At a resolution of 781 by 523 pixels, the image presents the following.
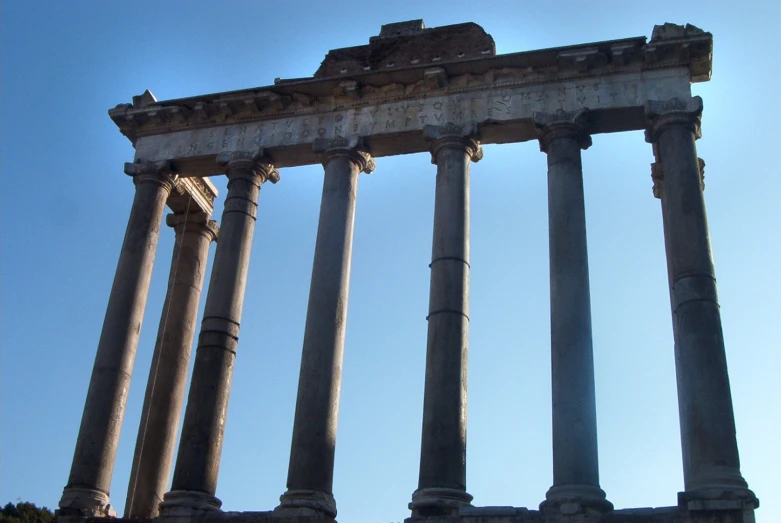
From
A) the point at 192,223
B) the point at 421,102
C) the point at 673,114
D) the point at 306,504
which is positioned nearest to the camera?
the point at 306,504

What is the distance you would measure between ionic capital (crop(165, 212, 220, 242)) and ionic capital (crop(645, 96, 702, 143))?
41.5 ft

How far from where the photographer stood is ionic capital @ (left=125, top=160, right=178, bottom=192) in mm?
24109

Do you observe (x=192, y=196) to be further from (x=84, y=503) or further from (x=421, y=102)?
(x=84, y=503)

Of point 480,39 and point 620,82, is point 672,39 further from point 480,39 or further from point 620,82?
point 480,39

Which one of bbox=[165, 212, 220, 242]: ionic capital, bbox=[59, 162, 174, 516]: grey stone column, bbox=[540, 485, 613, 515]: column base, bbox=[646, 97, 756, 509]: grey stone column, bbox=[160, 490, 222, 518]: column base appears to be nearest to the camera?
bbox=[646, 97, 756, 509]: grey stone column

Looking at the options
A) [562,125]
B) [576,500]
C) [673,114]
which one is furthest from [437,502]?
→ [673,114]

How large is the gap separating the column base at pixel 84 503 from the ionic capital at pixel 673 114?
15059 mm

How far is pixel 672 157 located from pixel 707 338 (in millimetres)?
4540

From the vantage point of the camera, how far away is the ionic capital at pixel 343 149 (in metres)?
22.7

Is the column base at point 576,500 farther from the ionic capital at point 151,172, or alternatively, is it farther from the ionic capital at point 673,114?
the ionic capital at point 151,172

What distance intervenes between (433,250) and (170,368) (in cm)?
806

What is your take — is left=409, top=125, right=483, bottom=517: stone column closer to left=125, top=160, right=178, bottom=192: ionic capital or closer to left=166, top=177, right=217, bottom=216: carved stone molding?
left=125, top=160, right=178, bottom=192: ionic capital

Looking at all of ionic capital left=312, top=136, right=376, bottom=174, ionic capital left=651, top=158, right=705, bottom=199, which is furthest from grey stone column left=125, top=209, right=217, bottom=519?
ionic capital left=651, top=158, right=705, bottom=199

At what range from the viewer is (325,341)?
20172 mm
